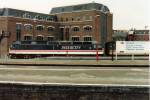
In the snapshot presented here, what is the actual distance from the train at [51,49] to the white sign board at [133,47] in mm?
24516

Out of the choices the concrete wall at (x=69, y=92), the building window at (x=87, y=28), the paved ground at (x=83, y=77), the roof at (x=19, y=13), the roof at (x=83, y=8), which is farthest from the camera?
the roof at (x=83, y=8)

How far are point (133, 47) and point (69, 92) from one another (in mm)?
21222

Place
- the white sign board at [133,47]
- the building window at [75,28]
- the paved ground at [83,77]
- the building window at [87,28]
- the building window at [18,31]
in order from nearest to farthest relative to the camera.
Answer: the paved ground at [83,77] < the white sign board at [133,47] < the building window at [18,31] < the building window at [87,28] < the building window at [75,28]

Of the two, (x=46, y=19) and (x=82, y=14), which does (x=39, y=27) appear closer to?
(x=46, y=19)

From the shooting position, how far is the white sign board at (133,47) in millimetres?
34250

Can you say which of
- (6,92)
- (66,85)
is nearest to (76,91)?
(66,85)

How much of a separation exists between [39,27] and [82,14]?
1391 cm

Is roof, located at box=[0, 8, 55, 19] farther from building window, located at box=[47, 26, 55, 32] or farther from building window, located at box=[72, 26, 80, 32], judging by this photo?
building window, located at box=[72, 26, 80, 32]

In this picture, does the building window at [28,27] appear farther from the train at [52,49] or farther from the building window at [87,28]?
the train at [52,49]

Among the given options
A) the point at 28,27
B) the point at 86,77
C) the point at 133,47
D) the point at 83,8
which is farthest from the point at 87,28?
the point at 86,77

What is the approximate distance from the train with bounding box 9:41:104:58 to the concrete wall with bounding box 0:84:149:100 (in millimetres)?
44635

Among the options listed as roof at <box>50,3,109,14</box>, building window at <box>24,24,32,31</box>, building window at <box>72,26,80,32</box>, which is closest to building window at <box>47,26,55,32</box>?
building window at <box>72,26,80,32</box>

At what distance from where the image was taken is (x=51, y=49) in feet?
202

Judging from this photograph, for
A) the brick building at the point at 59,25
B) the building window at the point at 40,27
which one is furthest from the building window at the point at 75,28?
the building window at the point at 40,27
